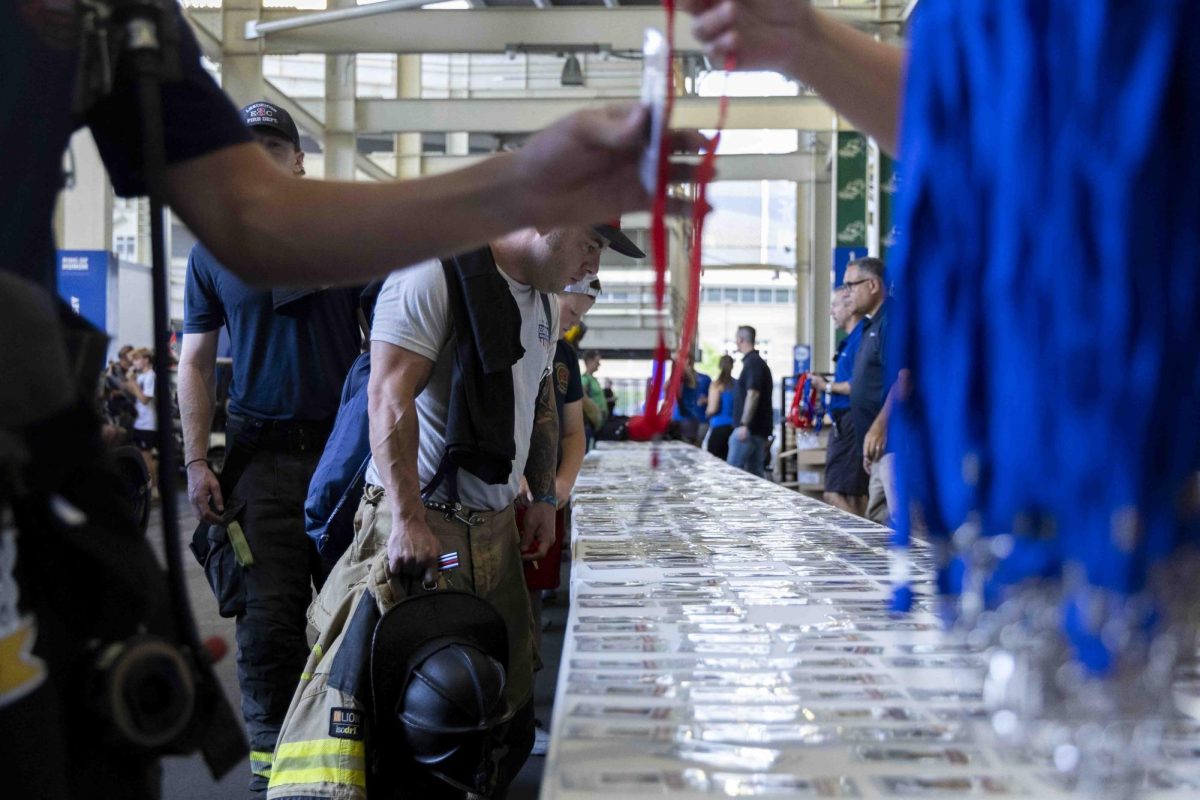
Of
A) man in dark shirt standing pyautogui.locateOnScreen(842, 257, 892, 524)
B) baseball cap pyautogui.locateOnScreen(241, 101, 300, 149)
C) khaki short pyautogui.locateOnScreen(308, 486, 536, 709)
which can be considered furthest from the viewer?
man in dark shirt standing pyautogui.locateOnScreen(842, 257, 892, 524)

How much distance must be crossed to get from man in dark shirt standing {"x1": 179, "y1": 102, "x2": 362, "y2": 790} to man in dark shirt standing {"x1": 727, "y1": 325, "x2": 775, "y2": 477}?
6637mm

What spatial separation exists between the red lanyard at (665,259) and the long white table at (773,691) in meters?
0.26

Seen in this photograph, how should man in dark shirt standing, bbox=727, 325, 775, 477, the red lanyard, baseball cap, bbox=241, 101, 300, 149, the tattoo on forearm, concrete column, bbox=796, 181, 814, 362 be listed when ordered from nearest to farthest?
the red lanyard
baseball cap, bbox=241, 101, 300, 149
the tattoo on forearm
man in dark shirt standing, bbox=727, 325, 775, 477
concrete column, bbox=796, 181, 814, 362

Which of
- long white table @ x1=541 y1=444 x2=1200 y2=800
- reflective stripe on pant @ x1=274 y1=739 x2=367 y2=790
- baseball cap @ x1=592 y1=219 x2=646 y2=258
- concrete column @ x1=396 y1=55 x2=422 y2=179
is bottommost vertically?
reflective stripe on pant @ x1=274 y1=739 x2=367 y2=790

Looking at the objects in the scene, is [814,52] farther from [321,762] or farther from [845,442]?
[845,442]

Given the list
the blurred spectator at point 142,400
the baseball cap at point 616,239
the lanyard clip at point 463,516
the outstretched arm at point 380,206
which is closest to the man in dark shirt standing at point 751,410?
the blurred spectator at point 142,400

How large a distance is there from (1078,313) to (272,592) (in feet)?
8.36

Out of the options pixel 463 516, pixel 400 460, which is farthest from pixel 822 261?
pixel 400 460

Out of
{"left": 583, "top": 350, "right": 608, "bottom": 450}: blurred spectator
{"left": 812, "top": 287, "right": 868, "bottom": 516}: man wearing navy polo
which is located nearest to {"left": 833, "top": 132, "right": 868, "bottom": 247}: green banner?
{"left": 583, "top": 350, "right": 608, "bottom": 450}: blurred spectator

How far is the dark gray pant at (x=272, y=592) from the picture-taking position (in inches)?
114

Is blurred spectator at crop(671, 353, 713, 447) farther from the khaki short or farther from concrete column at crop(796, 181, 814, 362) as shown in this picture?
concrete column at crop(796, 181, 814, 362)

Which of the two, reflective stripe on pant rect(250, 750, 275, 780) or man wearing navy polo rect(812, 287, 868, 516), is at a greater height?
man wearing navy polo rect(812, 287, 868, 516)

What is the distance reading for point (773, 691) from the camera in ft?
3.99

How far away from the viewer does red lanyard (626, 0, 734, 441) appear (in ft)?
3.01
